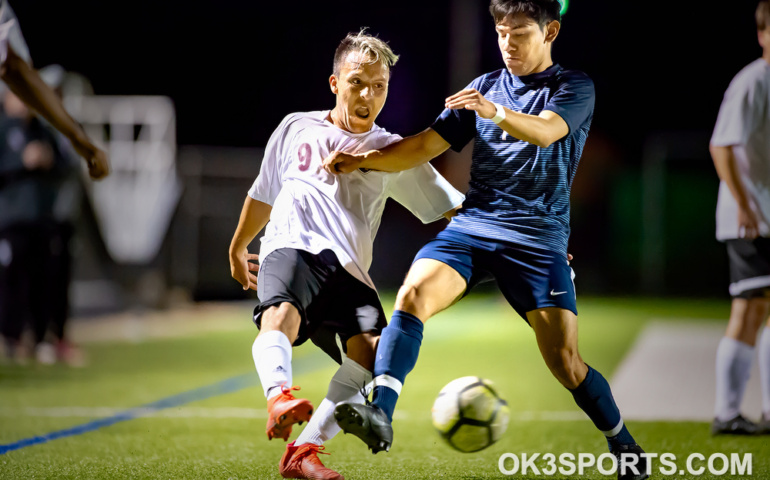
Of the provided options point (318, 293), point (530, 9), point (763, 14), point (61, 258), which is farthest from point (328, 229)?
point (61, 258)

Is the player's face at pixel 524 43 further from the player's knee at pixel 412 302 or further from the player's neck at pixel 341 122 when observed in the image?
the player's knee at pixel 412 302

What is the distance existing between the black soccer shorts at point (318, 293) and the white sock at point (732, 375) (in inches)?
93.7

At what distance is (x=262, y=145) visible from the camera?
29.4 metres

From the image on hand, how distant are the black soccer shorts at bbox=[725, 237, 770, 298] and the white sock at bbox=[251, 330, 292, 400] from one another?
9.69 ft

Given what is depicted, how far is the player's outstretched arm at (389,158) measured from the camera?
13.4 ft

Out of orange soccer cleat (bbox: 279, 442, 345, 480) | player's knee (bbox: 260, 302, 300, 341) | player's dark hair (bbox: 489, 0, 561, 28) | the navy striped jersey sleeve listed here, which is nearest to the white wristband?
the navy striped jersey sleeve

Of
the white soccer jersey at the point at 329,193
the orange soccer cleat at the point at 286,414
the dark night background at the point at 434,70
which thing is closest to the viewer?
the orange soccer cleat at the point at 286,414

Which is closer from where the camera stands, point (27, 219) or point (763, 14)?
point (763, 14)

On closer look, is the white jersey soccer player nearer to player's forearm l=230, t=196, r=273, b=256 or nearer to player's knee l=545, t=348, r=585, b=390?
player's forearm l=230, t=196, r=273, b=256

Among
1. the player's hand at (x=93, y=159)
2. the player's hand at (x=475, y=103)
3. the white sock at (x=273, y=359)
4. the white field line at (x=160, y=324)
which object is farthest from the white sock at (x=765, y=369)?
the white field line at (x=160, y=324)

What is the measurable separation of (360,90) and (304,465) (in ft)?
5.36

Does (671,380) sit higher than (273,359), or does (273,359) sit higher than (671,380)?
(273,359)

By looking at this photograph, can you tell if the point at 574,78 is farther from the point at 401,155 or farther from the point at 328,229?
the point at 328,229

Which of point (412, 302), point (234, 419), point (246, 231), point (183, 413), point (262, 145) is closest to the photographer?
point (412, 302)
